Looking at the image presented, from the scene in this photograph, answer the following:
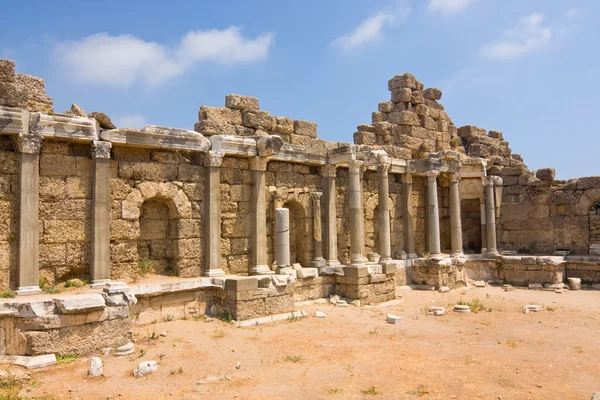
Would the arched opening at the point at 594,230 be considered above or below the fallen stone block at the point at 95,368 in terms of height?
above

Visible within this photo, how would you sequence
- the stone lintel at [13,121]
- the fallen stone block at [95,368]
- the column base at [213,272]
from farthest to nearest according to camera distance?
the column base at [213,272], the stone lintel at [13,121], the fallen stone block at [95,368]

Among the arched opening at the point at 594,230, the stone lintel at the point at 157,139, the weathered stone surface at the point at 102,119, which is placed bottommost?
the arched opening at the point at 594,230

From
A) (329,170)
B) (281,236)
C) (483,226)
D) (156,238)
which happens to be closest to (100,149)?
(156,238)

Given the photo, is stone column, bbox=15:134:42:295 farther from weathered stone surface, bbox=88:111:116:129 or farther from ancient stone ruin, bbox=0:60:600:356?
weathered stone surface, bbox=88:111:116:129

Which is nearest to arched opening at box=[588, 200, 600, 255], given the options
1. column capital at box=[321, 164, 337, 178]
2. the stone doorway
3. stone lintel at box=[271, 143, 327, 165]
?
the stone doorway

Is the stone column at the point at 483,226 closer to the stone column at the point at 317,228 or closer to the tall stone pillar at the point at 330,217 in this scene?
the tall stone pillar at the point at 330,217

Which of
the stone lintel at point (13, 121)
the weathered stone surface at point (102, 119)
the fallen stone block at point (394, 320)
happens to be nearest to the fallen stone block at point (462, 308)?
the fallen stone block at point (394, 320)

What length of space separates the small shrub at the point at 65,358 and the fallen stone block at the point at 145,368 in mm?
1279

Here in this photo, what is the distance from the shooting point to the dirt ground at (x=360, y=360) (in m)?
6.68

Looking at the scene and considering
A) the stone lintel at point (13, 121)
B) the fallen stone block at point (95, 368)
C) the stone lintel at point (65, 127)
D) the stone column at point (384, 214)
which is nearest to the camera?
the fallen stone block at point (95, 368)

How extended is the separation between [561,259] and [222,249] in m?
12.0

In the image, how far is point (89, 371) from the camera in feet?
23.4

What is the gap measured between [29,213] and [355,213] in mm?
8518

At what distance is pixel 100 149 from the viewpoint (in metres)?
9.84
